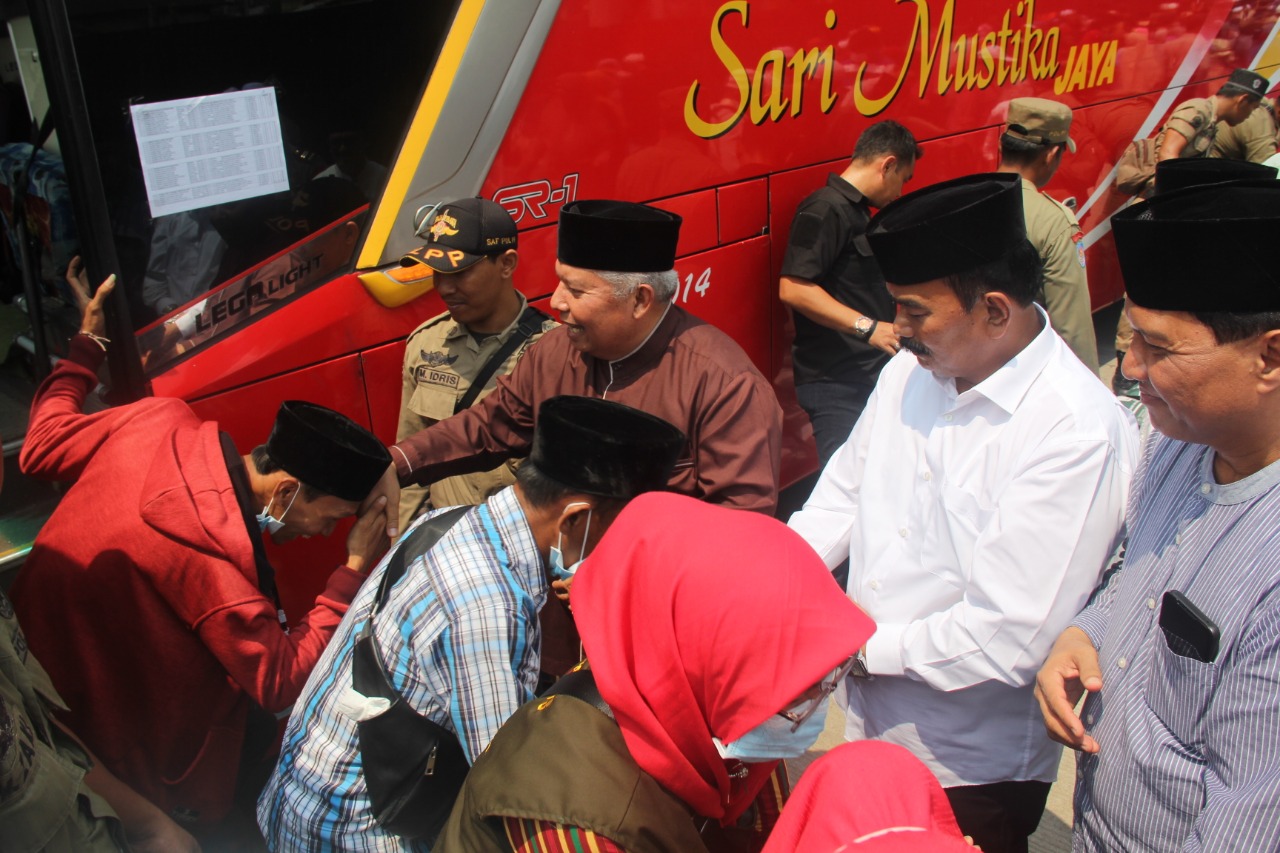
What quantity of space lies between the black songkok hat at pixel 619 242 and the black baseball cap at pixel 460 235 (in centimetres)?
34

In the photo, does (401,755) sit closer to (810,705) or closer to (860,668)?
(810,705)

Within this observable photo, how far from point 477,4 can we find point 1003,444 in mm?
1970

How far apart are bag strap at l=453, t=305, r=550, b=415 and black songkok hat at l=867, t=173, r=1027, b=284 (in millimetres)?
1341

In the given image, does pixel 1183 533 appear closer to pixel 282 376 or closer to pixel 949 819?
pixel 949 819

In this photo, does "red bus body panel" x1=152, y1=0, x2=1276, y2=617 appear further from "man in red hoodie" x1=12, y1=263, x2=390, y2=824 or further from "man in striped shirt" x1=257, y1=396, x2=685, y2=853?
"man in striped shirt" x1=257, y1=396, x2=685, y2=853

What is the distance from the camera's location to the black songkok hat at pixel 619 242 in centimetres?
239

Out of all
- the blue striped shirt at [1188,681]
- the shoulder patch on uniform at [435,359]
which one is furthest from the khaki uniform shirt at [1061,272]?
the shoulder patch on uniform at [435,359]

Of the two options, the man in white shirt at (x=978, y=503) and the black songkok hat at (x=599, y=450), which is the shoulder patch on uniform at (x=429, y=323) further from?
the man in white shirt at (x=978, y=503)

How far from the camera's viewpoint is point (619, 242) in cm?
240

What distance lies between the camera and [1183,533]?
1.46 metres

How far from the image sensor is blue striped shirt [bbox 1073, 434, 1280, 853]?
1.22m

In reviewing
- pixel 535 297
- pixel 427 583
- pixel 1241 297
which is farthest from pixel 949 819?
pixel 535 297

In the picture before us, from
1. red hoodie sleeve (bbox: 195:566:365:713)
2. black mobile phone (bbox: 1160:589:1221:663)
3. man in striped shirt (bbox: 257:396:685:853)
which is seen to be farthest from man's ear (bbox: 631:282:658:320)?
black mobile phone (bbox: 1160:589:1221:663)

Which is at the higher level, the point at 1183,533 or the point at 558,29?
the point at 558,29
